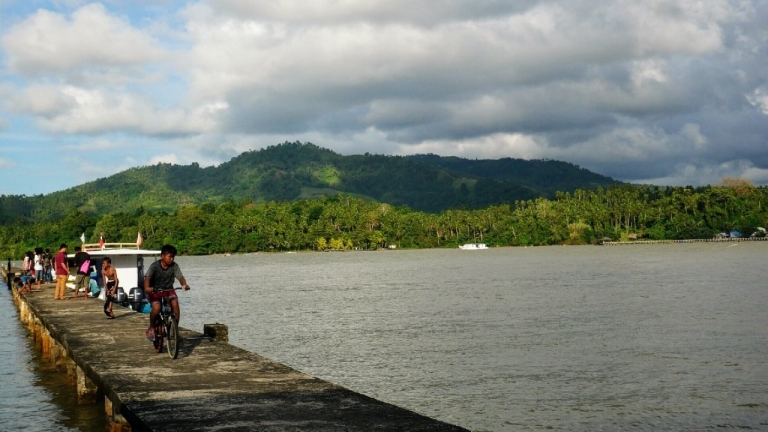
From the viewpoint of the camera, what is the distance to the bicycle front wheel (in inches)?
645

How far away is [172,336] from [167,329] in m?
0.26

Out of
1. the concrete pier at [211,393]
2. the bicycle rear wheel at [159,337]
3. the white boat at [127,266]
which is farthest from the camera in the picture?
the white boat at [127,266]

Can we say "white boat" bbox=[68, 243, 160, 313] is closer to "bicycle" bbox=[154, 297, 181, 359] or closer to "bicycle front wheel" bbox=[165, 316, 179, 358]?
"bicycle" bbox=[154, 297, 181, 359]

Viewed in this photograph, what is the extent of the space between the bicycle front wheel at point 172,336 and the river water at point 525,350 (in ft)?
10.5

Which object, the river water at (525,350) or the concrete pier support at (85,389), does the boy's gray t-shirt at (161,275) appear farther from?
the river water at (525,350)

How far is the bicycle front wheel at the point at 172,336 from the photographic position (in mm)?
16391

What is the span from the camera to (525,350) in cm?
3250

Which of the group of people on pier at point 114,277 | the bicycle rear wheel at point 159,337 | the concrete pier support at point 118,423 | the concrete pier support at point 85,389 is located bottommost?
the concrete pier support at point 85,389

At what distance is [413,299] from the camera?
2370 inches

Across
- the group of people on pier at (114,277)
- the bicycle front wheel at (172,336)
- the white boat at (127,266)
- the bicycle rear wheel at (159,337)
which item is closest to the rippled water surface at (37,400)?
the bicycle rear wheel at (159,337)

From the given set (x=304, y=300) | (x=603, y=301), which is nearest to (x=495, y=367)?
(x=603, y=301)

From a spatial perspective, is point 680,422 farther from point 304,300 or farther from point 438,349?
point 304,300

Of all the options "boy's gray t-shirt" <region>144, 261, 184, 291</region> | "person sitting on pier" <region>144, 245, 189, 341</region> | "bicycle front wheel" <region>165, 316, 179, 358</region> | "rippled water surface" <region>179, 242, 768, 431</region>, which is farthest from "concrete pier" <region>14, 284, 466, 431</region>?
"rippled water surface" <region>179, 242, 768, 431</region>

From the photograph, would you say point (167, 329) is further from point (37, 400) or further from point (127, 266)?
point (127, 266)
